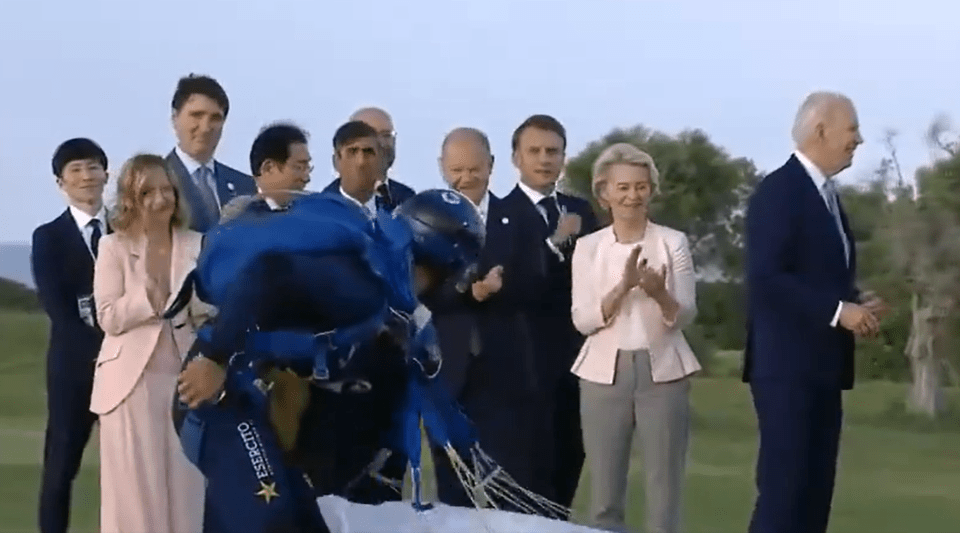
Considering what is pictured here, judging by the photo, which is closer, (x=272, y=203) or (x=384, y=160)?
(x=272, y=203)

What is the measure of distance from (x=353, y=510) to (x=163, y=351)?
2.61 metres

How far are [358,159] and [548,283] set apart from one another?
1153 millimetres

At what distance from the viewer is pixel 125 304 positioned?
6.72 metres

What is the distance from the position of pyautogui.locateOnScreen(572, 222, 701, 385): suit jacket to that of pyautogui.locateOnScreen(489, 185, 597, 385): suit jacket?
0.69 feet

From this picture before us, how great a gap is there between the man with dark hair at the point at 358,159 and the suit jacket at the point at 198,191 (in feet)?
1.18

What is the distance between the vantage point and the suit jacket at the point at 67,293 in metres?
7.68

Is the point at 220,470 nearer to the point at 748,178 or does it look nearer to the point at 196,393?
the point at 196,393

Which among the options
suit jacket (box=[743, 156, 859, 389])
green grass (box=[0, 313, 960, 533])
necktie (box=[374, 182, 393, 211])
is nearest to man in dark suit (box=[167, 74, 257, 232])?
necktie (box=[374, 182, 393, 211])

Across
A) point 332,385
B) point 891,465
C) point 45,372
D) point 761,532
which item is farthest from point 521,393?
point 891,465

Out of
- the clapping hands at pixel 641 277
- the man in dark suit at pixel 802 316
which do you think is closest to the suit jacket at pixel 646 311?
the clapping hands at pixel 641 277

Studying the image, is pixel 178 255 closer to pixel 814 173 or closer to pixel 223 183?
pixel 223 183

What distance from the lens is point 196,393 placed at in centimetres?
432

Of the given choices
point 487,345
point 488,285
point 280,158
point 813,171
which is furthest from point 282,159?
point 813,171

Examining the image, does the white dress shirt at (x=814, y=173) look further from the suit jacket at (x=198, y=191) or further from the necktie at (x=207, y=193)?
the necktie at (x=207, y=193)
